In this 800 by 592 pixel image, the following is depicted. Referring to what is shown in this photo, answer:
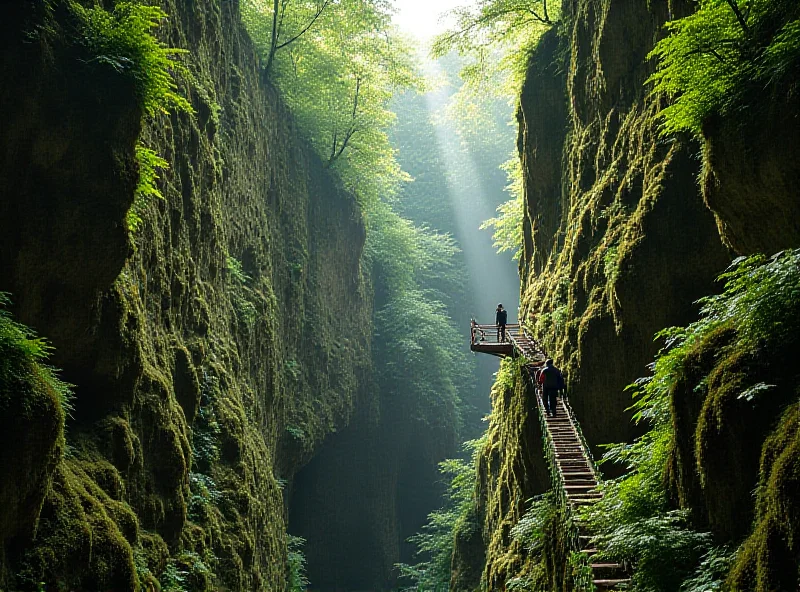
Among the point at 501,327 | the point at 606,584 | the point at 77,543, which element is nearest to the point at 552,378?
the point at 501,327

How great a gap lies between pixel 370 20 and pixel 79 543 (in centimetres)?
2246

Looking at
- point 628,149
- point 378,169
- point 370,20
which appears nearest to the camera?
point 628,149

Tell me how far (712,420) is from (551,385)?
6194 mm

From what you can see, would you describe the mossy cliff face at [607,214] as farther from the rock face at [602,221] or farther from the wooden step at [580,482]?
the wooden step at [580,482]

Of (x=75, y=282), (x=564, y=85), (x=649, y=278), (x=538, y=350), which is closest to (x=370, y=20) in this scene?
(x=564, y=85)

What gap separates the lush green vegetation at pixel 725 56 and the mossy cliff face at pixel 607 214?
2.93 meters

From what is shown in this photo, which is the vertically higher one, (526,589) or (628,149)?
(628,149)

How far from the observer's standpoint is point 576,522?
743 cm

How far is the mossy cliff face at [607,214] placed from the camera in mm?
9898

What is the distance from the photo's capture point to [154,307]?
1060 cm

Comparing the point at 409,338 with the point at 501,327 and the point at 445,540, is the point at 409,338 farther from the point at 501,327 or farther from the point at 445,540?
the point at 501,327

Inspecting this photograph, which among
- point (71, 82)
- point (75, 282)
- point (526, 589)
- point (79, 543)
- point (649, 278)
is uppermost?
point (71, 82)

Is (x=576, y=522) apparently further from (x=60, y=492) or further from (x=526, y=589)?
(x=60, y=492)

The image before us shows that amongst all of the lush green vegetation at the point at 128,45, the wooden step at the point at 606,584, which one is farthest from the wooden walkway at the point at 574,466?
the lush green vegetation at the point at 128,45
